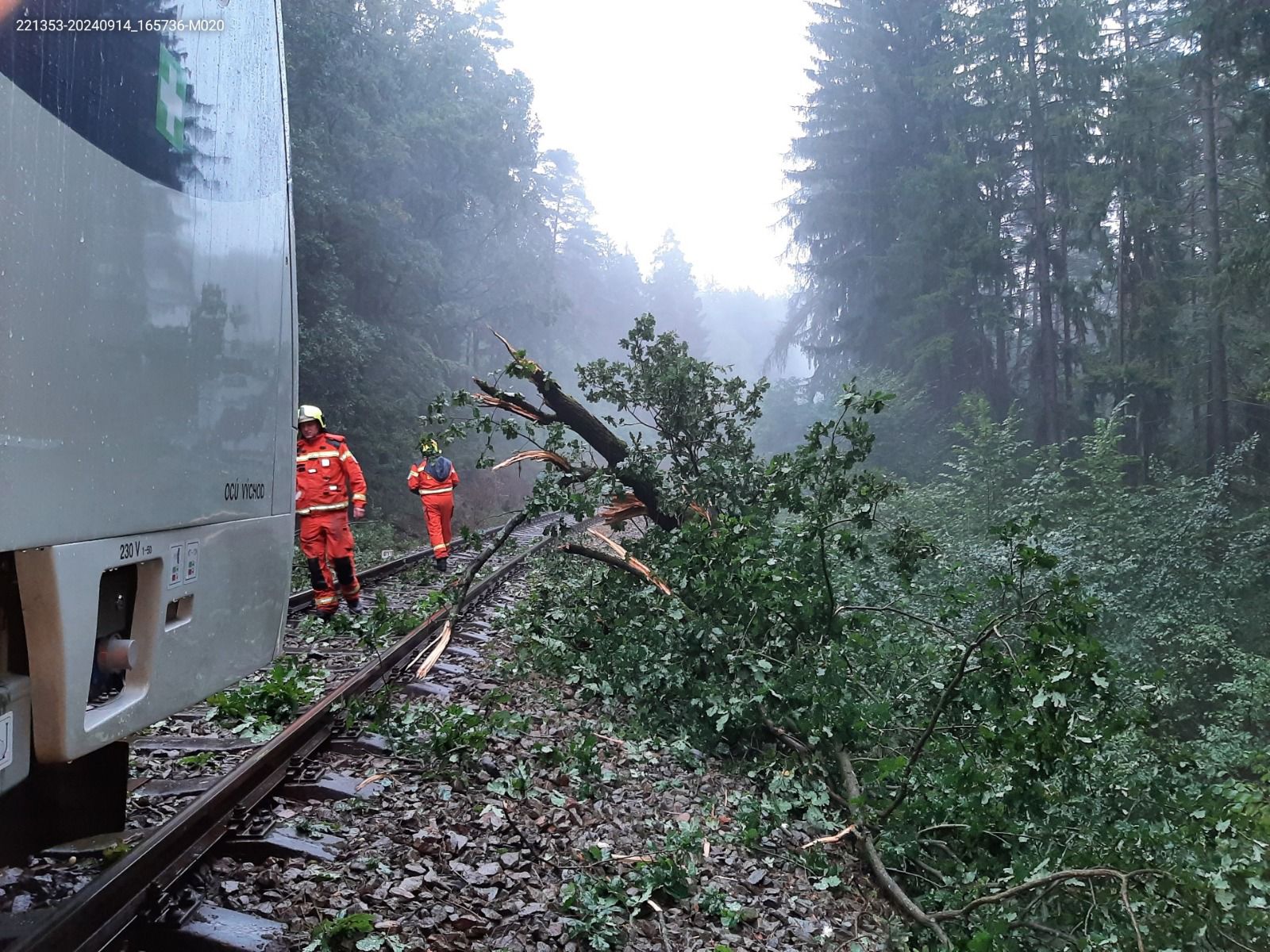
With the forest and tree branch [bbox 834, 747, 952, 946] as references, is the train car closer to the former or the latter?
tree branch [bbox 834, 747, 952, 946]

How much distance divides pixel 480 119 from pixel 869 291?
15748 mm

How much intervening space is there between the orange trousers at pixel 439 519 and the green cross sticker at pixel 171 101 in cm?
985

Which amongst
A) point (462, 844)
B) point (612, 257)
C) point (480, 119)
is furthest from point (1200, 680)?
point (612, 257)

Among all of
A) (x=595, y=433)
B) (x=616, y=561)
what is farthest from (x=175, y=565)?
(x=595, y=433)

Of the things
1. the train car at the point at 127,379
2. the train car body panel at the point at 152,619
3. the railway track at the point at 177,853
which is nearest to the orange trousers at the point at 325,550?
the railway track at the point at 177,853

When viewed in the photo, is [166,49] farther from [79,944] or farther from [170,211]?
[79,944]

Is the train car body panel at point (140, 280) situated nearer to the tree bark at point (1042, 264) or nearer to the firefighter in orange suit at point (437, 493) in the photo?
the firefighter in orange suit at point (437, 493)

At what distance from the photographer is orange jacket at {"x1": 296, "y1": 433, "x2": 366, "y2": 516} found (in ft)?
27.9

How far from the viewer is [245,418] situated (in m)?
3.11

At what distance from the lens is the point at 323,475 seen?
8570 millimetres

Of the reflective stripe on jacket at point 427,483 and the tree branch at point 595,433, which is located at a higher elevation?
the tree branch at point 595,433

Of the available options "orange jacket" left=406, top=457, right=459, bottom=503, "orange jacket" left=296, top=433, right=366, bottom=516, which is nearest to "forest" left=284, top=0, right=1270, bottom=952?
"orange jacket" left=296, top=433, right=366, bottom=516

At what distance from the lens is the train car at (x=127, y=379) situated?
197 centimetres

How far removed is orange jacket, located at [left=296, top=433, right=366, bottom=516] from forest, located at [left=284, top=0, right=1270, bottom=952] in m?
1.10
